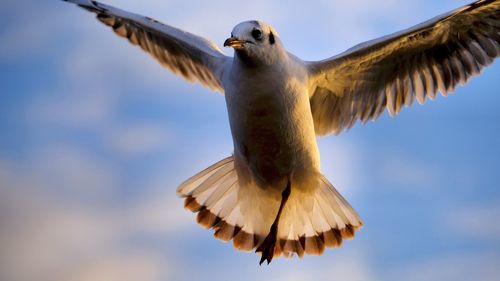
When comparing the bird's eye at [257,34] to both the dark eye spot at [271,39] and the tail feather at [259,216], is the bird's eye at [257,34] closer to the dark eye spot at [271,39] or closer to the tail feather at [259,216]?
the dark eye spot at [271,39]

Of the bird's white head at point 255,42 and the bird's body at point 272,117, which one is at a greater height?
the bird's white head at point 255,42

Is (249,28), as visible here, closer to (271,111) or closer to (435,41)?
(271,111)

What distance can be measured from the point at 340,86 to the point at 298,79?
0.75 m

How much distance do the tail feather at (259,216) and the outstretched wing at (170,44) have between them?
78 centimetres

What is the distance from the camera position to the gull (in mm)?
6180

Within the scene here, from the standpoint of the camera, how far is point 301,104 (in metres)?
6.14

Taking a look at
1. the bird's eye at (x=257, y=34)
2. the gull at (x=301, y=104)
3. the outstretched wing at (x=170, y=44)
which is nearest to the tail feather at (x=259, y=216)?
the gull at (x=301, y=104)

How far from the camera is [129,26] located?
7.34 meters

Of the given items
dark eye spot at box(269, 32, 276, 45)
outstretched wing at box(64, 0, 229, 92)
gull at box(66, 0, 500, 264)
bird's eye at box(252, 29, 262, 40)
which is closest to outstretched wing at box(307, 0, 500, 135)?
gull at box(66, 0, 500, 264)

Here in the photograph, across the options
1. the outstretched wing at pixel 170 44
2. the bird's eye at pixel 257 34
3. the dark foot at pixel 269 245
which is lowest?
the dark foot at pixel 269 245

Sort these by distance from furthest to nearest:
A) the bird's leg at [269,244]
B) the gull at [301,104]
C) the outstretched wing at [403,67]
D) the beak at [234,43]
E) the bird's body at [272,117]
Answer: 1. the bird's leg at [269,244]
2. the outstretched wing at [403,67]
3. the gull at [301,104]
4. the bird's body at [272,117]
5. the beak at [234,43]

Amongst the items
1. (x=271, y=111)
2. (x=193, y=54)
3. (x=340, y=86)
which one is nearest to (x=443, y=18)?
(x=340, y=86)

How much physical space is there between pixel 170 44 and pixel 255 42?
1629 mm

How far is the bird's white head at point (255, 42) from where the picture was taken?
5738 millimetres
